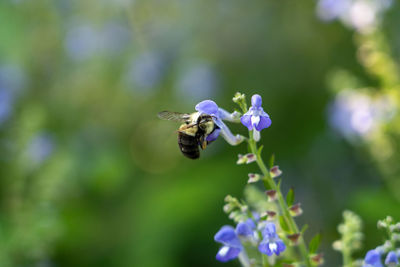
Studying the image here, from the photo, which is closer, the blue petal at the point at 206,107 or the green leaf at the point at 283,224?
the green leaf at the point at 283,224

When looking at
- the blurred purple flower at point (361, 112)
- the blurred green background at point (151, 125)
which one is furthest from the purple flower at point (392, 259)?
the blurred green background at point (151, 125)

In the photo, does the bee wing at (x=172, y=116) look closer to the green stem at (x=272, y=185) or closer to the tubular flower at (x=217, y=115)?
the tubular flower at (x=217, y=115)

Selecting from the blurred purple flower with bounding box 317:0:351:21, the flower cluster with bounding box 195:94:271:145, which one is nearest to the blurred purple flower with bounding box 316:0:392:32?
the blurred purple flower with bounding box 317:0:351:21

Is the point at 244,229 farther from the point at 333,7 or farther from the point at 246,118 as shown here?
the point at 333,7

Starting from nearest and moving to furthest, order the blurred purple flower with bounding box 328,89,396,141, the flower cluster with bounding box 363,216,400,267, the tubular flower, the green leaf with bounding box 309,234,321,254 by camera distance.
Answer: the flower cluster with bounding box 363,216,400,267
the green leaf with bounding box 309,234,321,254
the tubular flower
the blurred purple flower with bounding box 328,89,396,141

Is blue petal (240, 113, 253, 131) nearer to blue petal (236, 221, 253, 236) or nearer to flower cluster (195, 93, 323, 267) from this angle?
flower cluster (195, 93, 323, 267)
